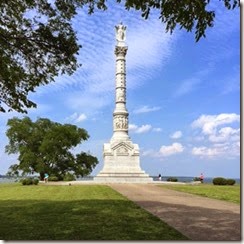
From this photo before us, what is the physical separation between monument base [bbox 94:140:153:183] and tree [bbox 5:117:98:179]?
9201mm

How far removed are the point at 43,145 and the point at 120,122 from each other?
20.3 m

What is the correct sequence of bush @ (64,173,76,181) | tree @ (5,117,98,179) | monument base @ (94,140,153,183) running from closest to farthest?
tree @ (5,117,98,179), bush @ (64,173,76,181), monument base @ (94,140,153,183)

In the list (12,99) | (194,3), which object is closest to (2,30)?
(12,99)

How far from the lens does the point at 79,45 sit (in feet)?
48.6

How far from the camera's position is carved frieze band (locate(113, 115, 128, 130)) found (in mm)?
54781

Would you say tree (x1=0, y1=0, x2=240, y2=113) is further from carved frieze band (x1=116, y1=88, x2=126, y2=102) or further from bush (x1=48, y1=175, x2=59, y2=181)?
carved frieze band (x1=116, y1=88, x2=126, y2=102)

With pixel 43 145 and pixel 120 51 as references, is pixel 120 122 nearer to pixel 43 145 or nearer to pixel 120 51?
pixel 120 51

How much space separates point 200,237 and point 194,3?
19.6 feet

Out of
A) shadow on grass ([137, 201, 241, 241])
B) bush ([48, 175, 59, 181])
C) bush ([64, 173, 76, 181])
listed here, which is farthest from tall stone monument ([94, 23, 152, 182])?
shadow on grass ([137, 201, 241, 241])

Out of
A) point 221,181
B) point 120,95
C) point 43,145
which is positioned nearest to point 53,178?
point 43,145

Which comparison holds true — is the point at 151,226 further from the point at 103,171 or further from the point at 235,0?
the point at 103,171

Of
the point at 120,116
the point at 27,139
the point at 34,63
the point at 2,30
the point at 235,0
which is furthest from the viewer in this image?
the point at 120,116

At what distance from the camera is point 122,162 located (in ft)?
171

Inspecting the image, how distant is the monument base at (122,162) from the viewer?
50500 mm
